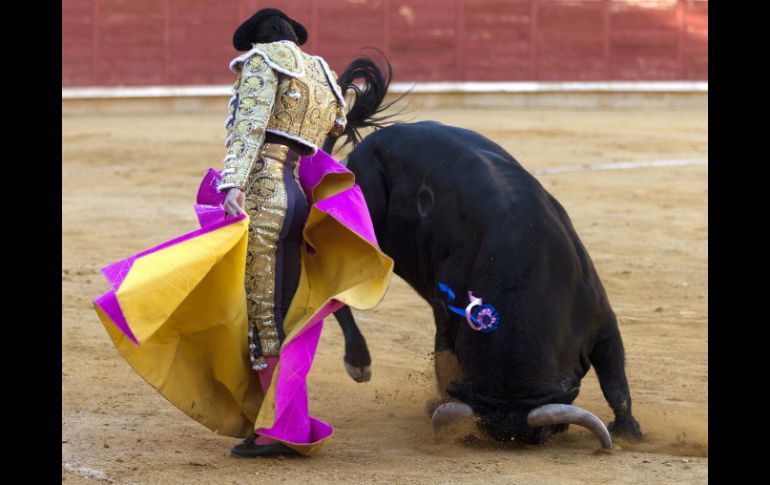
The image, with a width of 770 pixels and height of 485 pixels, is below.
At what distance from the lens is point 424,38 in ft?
49.3

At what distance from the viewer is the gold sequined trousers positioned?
3.33 m

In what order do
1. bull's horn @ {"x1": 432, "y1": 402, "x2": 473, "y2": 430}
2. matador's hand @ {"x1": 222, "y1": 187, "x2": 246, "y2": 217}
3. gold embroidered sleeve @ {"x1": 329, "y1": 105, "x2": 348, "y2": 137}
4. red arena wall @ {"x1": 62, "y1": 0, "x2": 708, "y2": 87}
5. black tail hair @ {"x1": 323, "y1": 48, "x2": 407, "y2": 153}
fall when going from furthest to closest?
red arena wall @ {"x1": 62, "y1": 0, "x2": 708, "y2": 87}, black tail hair @ {"x1": 323, "y1": 48, "x2": 407, "y2": 153}, gold embroidered sleeve @ {"x1": 329, "y1": 105, "x2": 348, "y2": 137}, bull's horn @ {"x1": 432, "y1": 402, "x2": 473, "y2": 430}, matador's hand @ {"x1": 222, "y1": 187, "x2": 246, "y2": 217}

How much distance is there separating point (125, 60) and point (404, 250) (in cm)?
1078

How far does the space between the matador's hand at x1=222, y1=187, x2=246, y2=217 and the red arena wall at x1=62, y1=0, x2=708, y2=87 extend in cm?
1131

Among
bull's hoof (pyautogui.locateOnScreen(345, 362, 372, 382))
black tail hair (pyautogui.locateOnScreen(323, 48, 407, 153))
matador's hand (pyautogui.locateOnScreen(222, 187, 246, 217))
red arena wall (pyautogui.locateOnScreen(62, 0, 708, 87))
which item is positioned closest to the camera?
matador's hand (pyautogui.locateOnScreen(222, 187, 246, 217))

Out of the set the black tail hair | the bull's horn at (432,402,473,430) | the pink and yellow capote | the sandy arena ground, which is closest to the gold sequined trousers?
the pink and yellow capote

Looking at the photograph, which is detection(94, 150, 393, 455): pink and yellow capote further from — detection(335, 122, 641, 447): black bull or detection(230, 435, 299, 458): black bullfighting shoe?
detection(335, 122, 641, 447): black bull

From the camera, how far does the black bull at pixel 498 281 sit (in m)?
3.33

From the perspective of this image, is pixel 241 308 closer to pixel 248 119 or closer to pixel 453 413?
pixel 248 119

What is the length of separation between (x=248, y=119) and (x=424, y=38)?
39.5ft

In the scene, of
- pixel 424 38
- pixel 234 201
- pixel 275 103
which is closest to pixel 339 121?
pixel 275 103

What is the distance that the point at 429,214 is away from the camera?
13.1 feet

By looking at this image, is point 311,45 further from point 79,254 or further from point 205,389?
point 205,389

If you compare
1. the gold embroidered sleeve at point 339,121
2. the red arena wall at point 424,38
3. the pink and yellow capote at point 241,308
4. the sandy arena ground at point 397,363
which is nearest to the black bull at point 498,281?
the sandy arena ground at point 397,363
